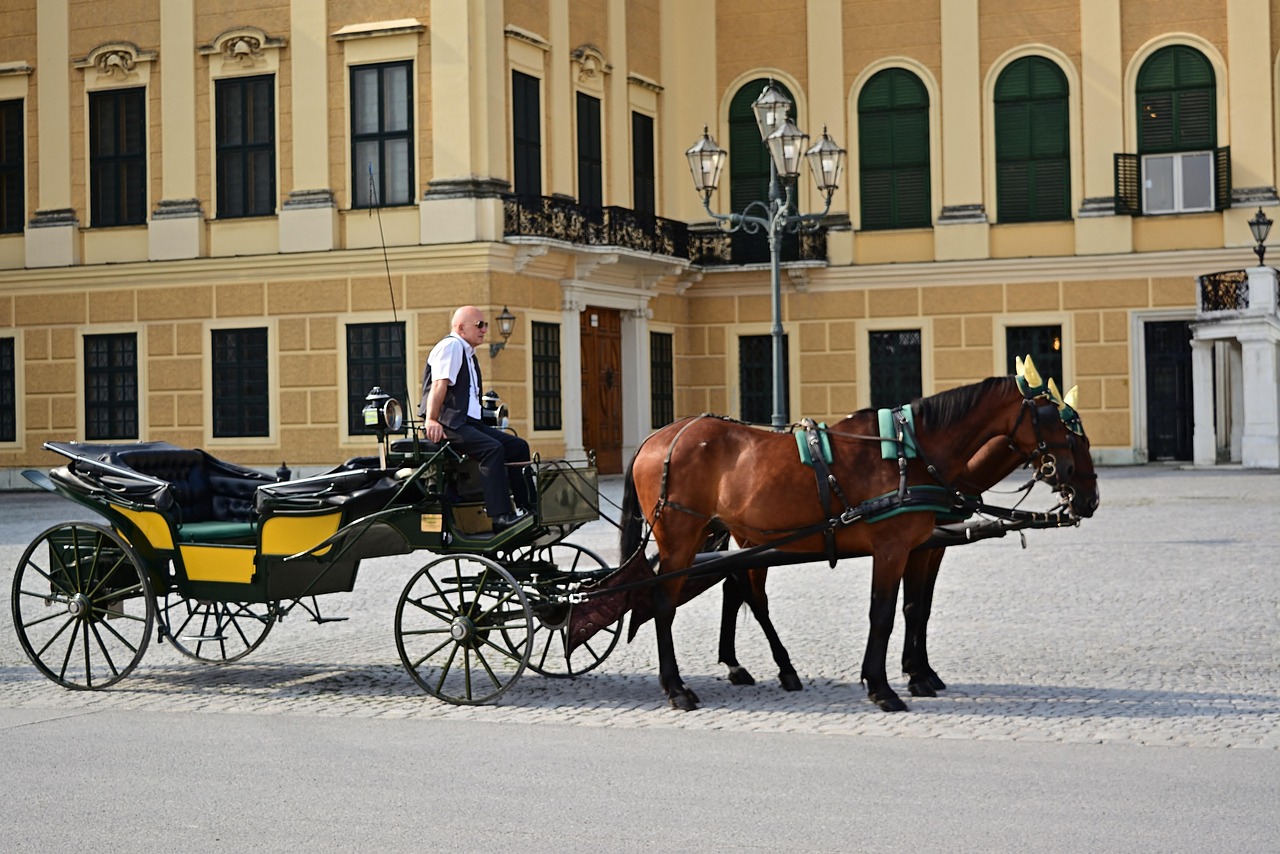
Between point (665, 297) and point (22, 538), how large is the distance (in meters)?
16.3

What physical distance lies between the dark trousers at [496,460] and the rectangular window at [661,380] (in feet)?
79.2

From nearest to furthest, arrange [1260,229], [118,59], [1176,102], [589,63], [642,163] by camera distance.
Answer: [118,59] → [1260,229] → [589,63] → [1176,102] → [642,163]

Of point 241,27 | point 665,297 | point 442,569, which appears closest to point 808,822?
point 442,569

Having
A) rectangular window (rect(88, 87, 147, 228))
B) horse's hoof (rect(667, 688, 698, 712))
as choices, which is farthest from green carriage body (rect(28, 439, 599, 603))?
rectangular window (rect(88, 87, 147, 228))

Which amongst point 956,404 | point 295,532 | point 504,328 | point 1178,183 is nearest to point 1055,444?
point 956,404

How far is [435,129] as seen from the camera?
2827 cm

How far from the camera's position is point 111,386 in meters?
31.4

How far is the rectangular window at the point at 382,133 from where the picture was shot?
28.7 metres

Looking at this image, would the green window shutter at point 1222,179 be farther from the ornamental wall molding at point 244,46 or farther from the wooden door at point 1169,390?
the ornamental wall molding at point 244,46

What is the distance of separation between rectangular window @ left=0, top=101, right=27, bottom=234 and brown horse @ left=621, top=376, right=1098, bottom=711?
25.6 meters

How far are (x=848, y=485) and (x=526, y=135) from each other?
69.5 ft

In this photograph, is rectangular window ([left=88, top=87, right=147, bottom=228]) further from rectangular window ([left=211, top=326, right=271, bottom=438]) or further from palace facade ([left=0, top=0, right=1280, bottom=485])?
rectangular window ([left=211, top=326, right=271, bottom=438])

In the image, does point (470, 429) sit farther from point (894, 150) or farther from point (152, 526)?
point (894, 150)

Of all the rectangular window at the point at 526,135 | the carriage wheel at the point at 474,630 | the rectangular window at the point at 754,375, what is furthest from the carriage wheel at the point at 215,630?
the rectangular window at the point at 754,375
